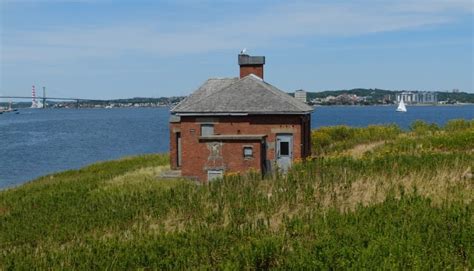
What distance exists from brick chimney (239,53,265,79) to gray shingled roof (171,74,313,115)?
0.87 metres

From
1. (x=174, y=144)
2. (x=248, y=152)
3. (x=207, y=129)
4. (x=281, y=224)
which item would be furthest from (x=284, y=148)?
(x=281, y=224)

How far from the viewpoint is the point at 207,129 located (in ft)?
88.8

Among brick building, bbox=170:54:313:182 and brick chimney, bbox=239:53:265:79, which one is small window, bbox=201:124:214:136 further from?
brick chimney, bbox=239:53:265:79

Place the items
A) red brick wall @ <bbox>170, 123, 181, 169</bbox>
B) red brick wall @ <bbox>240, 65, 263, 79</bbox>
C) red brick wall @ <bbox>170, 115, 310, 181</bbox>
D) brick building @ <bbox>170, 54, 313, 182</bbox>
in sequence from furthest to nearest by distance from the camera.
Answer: red brick wall @ <bbox>170, 123, 181, 169</bbox>, red brick wall @ <bbox>240, 65, 263, 79</bbox>, red brick wall @ <bbox>170, 115, 310, 181</bbox>, brick building @ <bbox>170, 54, 313, 182</bbox>

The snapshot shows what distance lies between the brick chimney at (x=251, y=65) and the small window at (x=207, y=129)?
12.9 feet

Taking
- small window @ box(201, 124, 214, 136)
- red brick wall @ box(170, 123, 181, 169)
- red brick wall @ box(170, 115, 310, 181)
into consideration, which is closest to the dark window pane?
red brick wall @ box(170, 115, 310, 181)

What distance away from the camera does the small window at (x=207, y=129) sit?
26984mm

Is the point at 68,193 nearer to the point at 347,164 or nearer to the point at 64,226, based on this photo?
the point at 64,226

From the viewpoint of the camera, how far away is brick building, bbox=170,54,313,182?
25.1 m

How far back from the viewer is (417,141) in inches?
1123

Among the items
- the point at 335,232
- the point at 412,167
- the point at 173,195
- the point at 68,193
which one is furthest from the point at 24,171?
the point at 335,232

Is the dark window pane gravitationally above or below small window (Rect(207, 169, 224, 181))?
above

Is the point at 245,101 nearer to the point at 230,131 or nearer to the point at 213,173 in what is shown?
the point at 230,131

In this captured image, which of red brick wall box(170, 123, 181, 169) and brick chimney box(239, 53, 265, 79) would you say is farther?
red brick wall box(170, 123, 181, 169)
